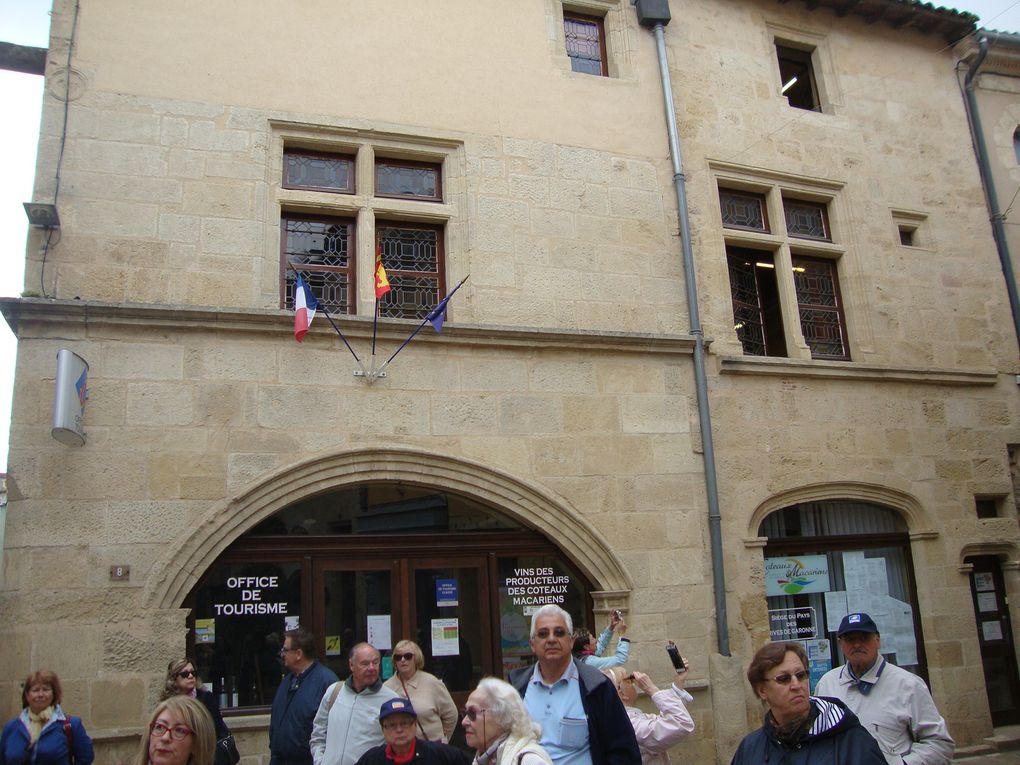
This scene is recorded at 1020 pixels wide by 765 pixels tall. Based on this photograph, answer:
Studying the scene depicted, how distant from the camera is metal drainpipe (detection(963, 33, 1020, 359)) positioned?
31.7 feet

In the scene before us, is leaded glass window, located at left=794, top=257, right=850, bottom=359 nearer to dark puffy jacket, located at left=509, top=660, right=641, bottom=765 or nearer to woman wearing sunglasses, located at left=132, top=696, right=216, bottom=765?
dark puffy jacket, located at left=509, top=660, right=641, bottom=765

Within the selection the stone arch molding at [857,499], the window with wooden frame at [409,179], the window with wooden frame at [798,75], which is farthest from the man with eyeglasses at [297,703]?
the window with wooden frame at [798,75]

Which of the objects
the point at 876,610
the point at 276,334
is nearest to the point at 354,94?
the point at 276,334

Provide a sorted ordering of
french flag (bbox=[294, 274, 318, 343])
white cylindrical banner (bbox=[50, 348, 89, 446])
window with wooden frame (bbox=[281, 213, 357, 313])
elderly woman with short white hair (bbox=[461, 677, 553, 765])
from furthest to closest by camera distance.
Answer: window with wooden frame (bbox=[281, 213, 357, 313])
french flag (bbox=[294, 274, 318, 343])
white cylindrical banner (bbox=[50, 348, 89, 446])
elderly woman with short white hair (bbox=[461, 677, 553, 765])

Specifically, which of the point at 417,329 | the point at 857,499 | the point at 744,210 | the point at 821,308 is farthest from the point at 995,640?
the point at 417,329

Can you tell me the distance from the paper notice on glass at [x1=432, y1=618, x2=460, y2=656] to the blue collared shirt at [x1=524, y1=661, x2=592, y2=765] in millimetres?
3629

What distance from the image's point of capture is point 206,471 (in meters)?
6.25

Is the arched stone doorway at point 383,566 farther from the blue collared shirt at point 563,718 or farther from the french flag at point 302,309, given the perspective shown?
the blue collared shirt at point 563,718

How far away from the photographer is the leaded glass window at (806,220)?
923 centimetres

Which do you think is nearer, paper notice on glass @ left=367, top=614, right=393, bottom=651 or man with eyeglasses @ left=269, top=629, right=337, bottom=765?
man with eyeglasses @ left=269, top=629, right=337, bottom=765

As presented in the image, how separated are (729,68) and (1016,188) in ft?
12.9

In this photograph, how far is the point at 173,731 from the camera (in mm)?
2559

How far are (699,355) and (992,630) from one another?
4.32 metres

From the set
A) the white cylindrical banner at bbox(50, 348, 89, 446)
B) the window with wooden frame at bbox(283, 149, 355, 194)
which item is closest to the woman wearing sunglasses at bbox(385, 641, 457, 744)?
the white cylindrical banner at bbox(50, 348, 89, 446)
